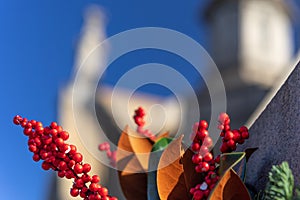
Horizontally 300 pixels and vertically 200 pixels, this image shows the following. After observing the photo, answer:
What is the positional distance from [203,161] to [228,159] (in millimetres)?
49

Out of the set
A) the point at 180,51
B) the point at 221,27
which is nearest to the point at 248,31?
the point at 221,27

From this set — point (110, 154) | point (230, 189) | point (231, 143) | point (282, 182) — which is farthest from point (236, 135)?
point (110, 154)

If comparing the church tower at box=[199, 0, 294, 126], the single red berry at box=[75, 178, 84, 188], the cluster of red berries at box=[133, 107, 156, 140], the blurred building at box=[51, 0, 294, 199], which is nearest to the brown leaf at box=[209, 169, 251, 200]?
the single red berry at box=[75, 178, 84, 188]

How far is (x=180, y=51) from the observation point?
120cm

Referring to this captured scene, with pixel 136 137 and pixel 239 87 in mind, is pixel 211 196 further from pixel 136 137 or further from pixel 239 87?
pixel 239 87

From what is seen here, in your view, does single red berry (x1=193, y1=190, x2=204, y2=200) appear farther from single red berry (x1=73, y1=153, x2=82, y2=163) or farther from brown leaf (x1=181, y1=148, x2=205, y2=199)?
single red berry (x1=73, y1=153, x2=82, y2=163)

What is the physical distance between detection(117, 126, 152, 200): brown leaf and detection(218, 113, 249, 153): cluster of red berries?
0.74 ft

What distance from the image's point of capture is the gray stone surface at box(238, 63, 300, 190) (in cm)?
105

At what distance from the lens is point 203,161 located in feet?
3.22

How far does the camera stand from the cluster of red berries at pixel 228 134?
3.33 feet

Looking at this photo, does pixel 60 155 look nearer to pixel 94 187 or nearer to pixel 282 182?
pixel 94 187

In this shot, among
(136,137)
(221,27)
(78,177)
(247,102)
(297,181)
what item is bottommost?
(297,181)

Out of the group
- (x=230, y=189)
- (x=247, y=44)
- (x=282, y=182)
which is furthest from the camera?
(x=247, y=44)

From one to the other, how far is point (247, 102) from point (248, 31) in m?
5.13
